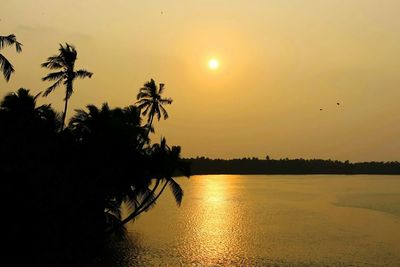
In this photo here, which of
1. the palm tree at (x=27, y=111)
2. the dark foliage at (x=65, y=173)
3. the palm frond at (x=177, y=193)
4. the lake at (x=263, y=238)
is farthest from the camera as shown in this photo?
the lake at (x=263, y=238)

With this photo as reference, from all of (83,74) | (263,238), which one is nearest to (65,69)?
(83,74)

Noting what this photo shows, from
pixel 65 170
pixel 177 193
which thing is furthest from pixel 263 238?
pixel 65 170

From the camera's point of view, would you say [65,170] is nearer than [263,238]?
Yes

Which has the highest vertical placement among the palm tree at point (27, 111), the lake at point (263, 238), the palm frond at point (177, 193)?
the palm tree at point (27, 111)

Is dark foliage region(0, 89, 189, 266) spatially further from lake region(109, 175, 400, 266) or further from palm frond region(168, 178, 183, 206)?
lake region(109, 175, 400, 266)

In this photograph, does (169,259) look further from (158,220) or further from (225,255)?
(158,220)

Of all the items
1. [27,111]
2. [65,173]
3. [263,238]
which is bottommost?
[263,238]

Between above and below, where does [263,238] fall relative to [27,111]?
below

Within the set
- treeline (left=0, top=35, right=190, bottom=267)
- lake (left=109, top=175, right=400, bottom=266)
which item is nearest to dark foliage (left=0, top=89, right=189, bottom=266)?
treeline (left=0, top=35, right=190, bottom=267)

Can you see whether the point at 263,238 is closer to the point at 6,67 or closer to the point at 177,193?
the point at 177,193

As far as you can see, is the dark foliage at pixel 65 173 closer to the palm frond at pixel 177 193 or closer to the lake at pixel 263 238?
the palm frond at pixel 177 193

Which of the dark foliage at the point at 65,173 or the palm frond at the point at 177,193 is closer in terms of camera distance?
the dark foliage at the point at 65,173

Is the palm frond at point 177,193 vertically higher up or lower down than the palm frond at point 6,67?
lower down

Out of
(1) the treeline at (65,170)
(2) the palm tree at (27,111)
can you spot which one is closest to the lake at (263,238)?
(1) the treeline at (65,170)
